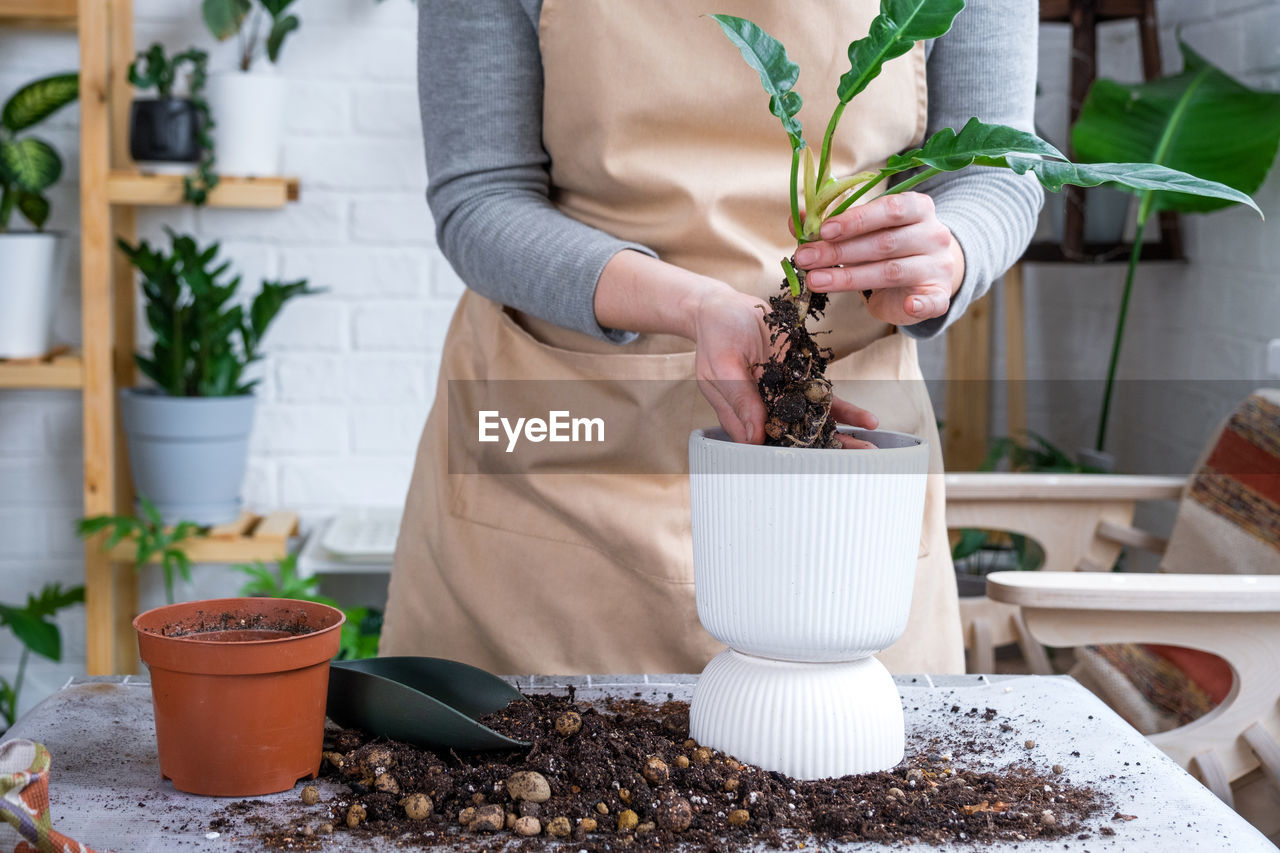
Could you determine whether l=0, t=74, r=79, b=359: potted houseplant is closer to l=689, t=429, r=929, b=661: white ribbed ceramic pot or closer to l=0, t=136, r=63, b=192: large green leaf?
l=0, t=136, r=63, b=192: large green leaf

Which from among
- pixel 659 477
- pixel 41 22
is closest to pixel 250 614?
pixel 659 477

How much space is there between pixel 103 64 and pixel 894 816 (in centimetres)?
188

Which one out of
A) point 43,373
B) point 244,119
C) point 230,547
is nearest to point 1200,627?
point 230,547

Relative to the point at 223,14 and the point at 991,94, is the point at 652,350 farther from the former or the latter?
the point at 223,14

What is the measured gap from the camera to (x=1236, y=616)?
129cm

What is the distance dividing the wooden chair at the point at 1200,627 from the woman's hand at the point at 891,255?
0.48m

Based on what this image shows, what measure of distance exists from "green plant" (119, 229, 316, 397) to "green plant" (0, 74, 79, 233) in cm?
19

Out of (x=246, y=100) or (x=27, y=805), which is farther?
(x=246, y=100)

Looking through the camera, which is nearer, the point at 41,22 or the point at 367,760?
the point at 367,760

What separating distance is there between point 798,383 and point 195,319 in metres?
1.51

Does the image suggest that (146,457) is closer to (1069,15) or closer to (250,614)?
(250,614)

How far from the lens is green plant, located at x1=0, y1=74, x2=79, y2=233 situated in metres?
1.97

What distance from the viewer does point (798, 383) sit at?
76cm

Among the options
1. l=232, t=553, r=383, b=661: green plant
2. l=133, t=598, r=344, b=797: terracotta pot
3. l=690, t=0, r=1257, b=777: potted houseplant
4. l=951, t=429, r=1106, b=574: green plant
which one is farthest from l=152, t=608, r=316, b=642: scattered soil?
l=951, t=429, r=1106, b=574: green plant
